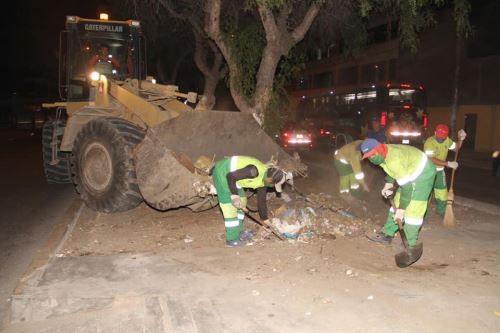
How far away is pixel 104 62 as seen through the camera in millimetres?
9023

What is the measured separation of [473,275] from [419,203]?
95cm

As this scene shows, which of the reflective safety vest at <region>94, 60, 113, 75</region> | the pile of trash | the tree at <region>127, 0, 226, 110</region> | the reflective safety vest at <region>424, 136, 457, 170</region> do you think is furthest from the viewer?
the tree at <region>127, 0, 226, 110</region>

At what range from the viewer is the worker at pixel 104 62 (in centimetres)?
898

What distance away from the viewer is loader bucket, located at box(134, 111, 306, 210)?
6.14 metres

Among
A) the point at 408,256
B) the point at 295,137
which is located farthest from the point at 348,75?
the point at 408,256

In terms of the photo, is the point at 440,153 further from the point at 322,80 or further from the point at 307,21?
the point at 322,80

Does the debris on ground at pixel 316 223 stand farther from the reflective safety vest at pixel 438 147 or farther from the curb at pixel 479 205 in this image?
the curb at pixel 479 205

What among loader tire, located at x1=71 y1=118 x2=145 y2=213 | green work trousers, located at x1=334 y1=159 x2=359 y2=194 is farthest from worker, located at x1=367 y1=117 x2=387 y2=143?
loader tire, located at x1=71 y1=118 x2=145 y2=213

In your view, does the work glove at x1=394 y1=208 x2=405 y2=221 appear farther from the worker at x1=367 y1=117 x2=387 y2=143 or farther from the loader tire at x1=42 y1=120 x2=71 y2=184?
the loader tire at x1=42 y1=120 x2=71 y2=184

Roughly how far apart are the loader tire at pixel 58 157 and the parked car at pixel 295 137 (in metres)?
9.94

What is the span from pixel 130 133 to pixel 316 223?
3.09 m

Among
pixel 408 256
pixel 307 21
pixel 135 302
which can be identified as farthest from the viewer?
pixel 307 21

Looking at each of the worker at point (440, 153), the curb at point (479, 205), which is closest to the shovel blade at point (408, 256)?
the worker at point (440, 153)

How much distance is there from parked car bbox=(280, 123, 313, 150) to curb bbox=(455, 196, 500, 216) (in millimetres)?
9936
